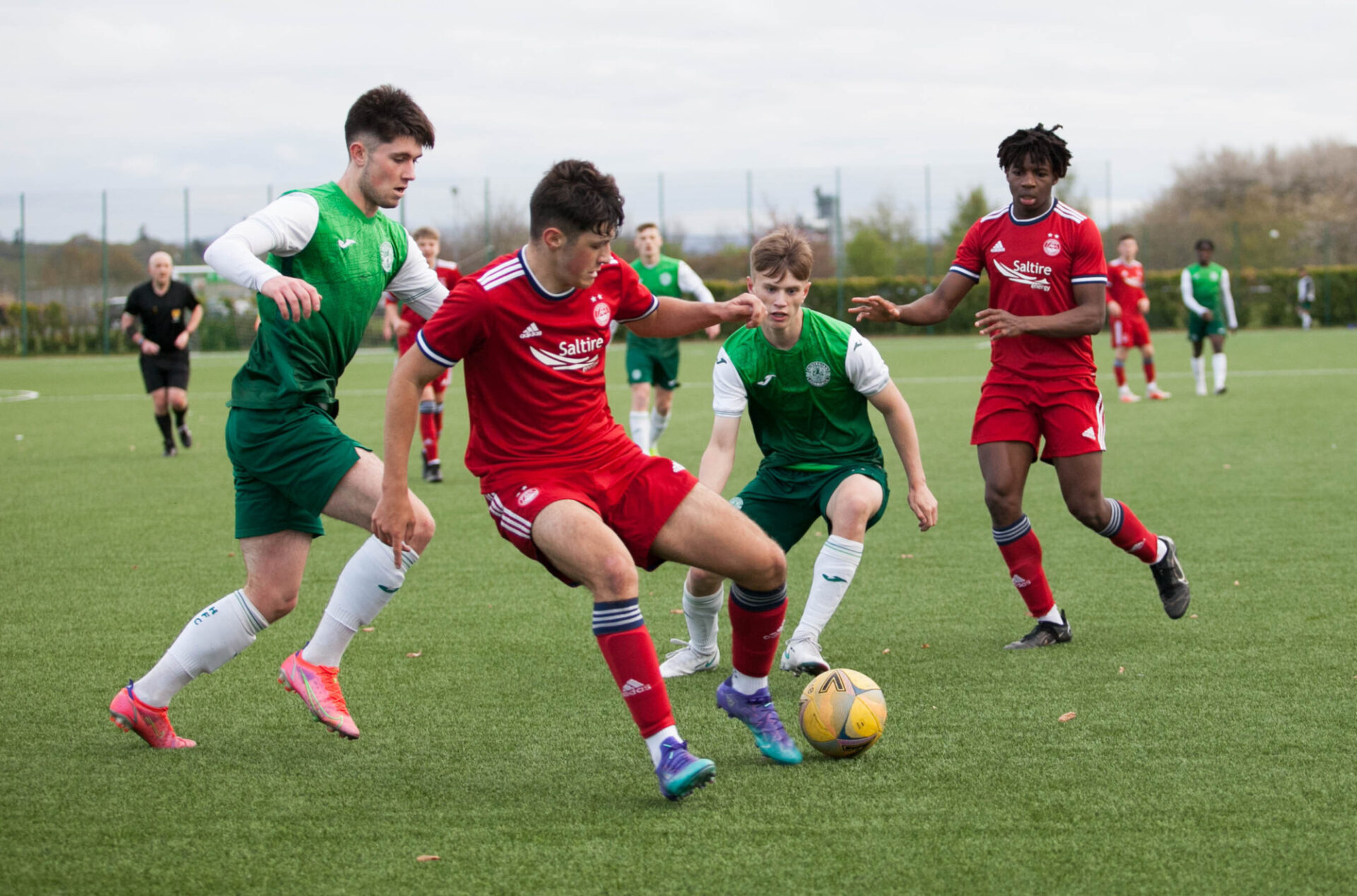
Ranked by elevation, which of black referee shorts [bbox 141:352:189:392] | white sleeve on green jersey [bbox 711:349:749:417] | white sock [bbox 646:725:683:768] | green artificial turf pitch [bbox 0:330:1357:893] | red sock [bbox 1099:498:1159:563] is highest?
black referee shorts [bbox 141:352:189:392]

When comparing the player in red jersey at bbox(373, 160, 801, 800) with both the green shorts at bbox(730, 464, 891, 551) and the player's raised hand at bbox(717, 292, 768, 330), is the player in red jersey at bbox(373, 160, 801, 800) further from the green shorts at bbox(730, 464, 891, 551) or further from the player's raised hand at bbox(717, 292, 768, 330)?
the green shorts at bbox(730, 464, 891, 551)

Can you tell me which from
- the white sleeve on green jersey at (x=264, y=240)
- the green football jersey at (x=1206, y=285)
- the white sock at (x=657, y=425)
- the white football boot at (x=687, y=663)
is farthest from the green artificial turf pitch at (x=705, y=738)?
the green football jersey at (x=1206, y=285)

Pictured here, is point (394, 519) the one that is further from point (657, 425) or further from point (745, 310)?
point (657, 425)

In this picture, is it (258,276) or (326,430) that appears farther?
(326,430)

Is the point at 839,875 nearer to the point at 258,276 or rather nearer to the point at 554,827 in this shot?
the point at 554,827

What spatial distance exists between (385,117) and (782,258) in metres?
1.48

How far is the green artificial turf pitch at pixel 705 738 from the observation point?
10.6ft

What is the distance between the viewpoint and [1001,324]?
5461 mm

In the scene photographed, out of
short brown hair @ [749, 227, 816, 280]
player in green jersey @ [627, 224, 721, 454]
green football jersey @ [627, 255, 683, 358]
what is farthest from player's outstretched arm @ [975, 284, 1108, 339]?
green football jersey @ [627, 255, 683, 358]

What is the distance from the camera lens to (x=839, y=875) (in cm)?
314

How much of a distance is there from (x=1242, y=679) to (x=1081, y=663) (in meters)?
0.60

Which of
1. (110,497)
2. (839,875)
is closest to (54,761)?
(839,875)

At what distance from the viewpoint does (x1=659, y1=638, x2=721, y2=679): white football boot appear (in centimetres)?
513

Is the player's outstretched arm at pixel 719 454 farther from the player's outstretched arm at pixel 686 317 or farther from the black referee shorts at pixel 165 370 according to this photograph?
the black referee shorts at pixel 165 370
